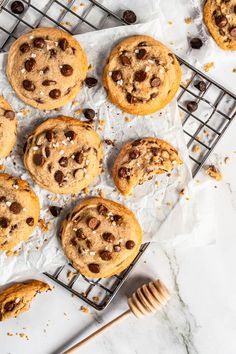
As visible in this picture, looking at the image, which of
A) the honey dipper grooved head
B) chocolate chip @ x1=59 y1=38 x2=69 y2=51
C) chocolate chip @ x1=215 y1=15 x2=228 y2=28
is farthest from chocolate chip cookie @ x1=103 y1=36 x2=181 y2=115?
the honey dipper grooved head

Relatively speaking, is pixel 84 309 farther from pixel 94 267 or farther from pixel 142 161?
pixel 142 161

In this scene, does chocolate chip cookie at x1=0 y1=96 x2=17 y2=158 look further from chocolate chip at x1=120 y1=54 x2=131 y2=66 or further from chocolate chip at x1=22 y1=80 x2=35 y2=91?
chocolate chip at x1=120 y1=54 x2=131 y2=66

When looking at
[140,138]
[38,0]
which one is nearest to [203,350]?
[140,138]

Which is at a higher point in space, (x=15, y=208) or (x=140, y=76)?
(x=140, y=76)

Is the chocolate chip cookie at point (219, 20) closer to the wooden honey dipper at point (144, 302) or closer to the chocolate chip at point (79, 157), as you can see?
the chocolate chip at point (79, 157)

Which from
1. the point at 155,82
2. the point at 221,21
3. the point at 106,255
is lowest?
the point at 106,255

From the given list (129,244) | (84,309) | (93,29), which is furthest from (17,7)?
(84,309)

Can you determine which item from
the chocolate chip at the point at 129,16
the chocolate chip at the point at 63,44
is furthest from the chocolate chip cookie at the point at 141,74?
the chocolate chip at the point at 63,44
